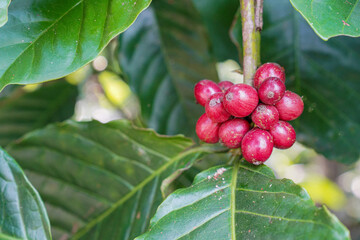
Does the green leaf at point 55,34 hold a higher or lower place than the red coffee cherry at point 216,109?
higher

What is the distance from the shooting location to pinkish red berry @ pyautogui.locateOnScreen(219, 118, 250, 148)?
0.87m

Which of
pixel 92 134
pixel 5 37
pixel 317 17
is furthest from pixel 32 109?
pixel 317 17

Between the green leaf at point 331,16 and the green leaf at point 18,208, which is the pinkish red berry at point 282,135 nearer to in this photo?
the green leaf at point 331,16

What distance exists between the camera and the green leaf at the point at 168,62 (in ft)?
5.24

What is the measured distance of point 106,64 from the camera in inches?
85.9

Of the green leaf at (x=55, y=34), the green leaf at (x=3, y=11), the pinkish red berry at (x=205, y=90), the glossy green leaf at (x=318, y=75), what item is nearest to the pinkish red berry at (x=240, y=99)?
the pinkish red berry at (x=205, y=90)

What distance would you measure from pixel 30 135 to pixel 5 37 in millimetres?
465

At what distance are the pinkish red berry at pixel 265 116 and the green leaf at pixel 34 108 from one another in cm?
135

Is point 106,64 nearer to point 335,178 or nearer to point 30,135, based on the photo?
point 30,135

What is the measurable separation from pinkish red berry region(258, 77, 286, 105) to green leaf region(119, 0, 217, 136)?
77 cm

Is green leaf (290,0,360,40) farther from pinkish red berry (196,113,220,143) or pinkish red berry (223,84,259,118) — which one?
pinkish red berry (196,113,220,143)

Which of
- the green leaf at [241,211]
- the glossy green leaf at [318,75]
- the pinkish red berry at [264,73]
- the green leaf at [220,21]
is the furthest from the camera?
the green leaf at [220,21]

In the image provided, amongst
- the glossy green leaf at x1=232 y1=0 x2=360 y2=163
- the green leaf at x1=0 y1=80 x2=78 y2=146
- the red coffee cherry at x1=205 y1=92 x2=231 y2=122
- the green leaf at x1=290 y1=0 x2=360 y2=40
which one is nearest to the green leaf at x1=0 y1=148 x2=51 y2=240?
the red coffee cherry at x1=205 y1=92 x2=231 y2=122

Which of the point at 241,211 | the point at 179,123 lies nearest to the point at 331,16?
the point at 241,211
